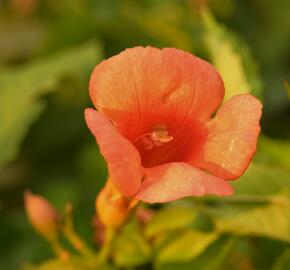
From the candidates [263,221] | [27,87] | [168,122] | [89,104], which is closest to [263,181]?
[263,221]

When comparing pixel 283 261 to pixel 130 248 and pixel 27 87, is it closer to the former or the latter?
pixel 130 248

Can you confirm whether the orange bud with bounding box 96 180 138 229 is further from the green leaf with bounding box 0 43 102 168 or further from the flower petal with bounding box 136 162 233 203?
the green leaf with bounding box 0 43 102 168

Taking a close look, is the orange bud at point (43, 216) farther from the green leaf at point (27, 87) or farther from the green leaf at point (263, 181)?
the green leaf at point (263, 181)

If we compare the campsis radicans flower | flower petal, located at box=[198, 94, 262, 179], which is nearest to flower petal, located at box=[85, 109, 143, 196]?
the campsis radicans flower

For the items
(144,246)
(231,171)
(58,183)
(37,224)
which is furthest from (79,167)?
(231,171)

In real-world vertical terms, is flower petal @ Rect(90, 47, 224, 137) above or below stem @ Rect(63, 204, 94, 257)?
above

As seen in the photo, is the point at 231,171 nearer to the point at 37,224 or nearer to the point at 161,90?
the point at 161,90
